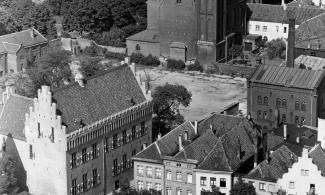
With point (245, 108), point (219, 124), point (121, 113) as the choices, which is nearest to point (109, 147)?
point (121, 113)

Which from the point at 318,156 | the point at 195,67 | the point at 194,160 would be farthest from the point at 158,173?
the point at 195,67

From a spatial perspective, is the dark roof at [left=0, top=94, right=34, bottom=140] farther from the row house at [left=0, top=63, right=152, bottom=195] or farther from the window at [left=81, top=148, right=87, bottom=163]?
the window at [left=81, top=148, right=87, bottom=163]

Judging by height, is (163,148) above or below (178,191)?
above

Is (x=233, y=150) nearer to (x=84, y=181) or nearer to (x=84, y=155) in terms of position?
(x=84, y=155)

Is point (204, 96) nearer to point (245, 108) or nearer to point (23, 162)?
point (245, 108)

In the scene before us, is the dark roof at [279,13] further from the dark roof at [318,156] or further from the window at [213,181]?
the window at [213,181]

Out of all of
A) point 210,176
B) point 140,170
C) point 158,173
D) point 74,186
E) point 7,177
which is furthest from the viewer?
point 140,170

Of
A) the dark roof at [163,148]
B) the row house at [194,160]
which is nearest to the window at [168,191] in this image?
the row house at [194,160]
